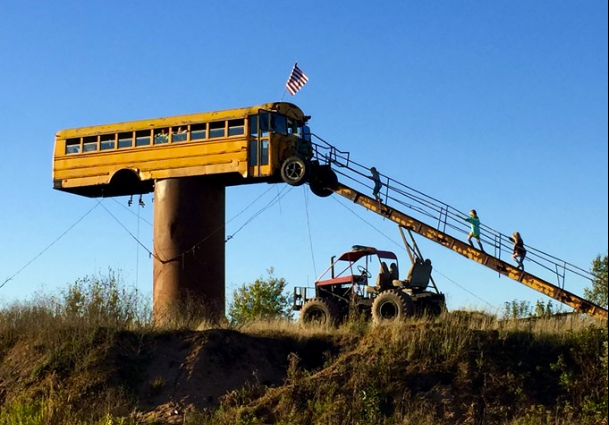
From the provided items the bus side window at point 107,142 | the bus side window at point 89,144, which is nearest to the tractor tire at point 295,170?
the bus side window at point 107,142

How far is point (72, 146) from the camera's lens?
33.4 m

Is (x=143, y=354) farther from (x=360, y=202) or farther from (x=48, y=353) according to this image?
(x=360, y=202)

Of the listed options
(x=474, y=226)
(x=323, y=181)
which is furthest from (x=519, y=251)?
(x=323, y=181)

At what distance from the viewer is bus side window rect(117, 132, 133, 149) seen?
32.4 meters

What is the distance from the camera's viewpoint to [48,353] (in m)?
25.8

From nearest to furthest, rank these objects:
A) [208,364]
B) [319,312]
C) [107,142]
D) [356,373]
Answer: [356,373] < [208,364] < [319,312] < [107,142]

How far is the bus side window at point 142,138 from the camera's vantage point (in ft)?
105

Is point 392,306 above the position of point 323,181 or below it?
below

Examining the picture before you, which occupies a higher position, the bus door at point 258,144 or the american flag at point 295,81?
the american flag at point 295,81

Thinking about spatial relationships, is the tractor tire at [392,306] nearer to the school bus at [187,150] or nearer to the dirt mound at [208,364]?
the dirt mound at [208,364]

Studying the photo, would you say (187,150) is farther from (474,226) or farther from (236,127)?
(474,226)

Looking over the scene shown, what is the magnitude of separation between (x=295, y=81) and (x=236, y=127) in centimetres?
309

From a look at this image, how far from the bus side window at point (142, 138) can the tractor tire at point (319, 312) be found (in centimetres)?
770

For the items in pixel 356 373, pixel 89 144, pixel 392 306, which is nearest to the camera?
pixel 356 373
